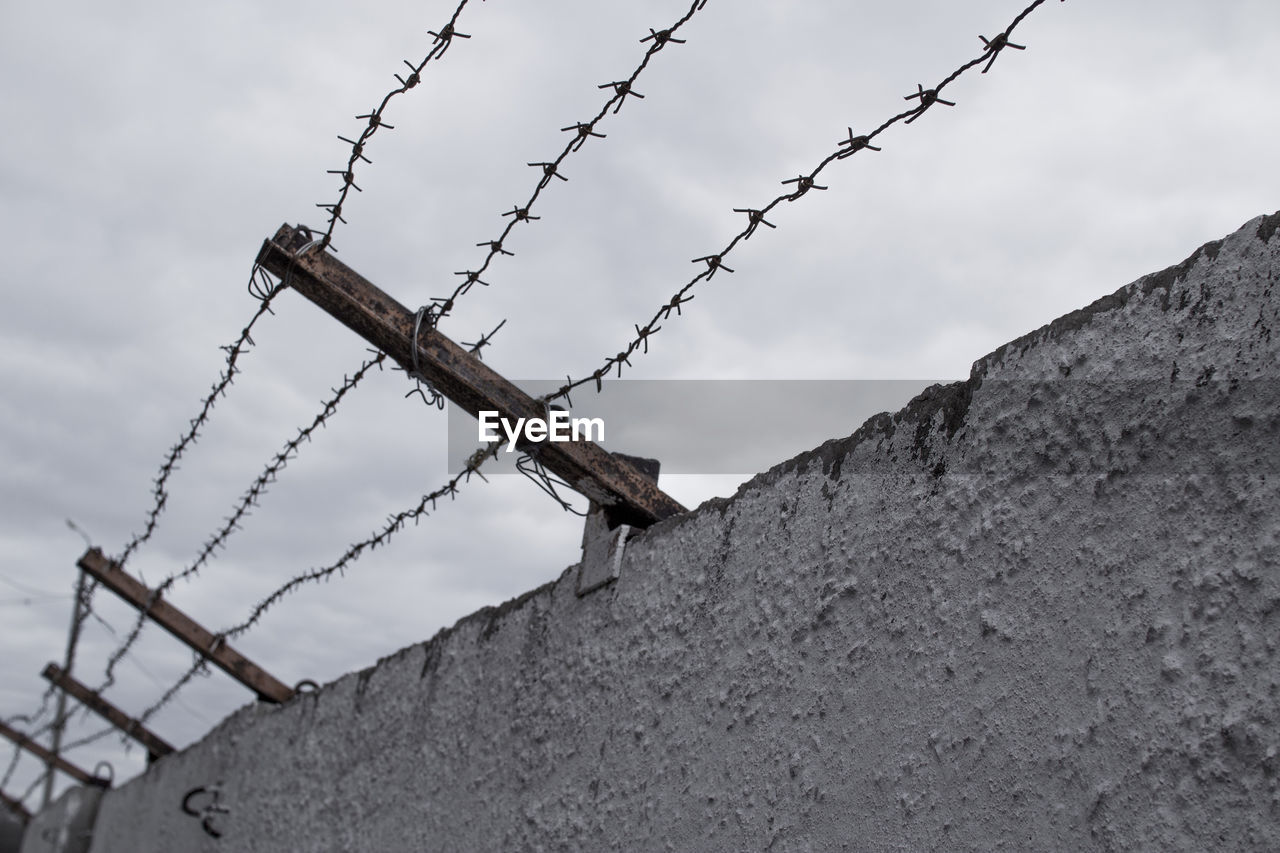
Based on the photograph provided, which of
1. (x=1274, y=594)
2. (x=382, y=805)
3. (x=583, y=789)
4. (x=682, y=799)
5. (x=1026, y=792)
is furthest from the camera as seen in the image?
(x=382, y=805)

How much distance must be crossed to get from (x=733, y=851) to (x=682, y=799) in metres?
0.15

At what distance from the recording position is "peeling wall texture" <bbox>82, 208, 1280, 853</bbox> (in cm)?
109

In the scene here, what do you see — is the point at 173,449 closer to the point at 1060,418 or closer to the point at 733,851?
the point at 733,851

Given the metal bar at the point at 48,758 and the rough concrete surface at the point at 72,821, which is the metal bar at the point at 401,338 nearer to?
the rough concrete surface at the point at 72,821

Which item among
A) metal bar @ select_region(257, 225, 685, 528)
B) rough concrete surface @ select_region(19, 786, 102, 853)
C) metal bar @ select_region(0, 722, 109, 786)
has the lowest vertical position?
rough concrete surface @ select_region(19, 786, 102, 853)

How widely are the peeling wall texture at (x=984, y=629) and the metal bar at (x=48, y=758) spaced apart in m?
6.30

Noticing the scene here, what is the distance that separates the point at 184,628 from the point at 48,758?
18.0 ft

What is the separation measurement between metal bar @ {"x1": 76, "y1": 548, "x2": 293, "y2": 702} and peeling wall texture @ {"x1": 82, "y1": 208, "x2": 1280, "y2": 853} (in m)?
2.06

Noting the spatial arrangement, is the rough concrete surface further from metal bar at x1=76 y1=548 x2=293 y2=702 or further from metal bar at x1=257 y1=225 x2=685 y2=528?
metal bar at x1=257 y1=225 x2=685 y2=528

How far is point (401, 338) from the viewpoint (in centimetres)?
215

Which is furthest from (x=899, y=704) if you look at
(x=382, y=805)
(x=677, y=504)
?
(x=382, y=805)

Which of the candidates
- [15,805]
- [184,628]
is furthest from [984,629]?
[15,805]

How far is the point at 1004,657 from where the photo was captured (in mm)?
1280

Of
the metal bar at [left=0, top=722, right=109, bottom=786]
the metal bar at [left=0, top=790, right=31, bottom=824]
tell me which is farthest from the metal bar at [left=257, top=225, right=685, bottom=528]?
the metal bar at [left=0, top=790, right=31, bottom=824]
